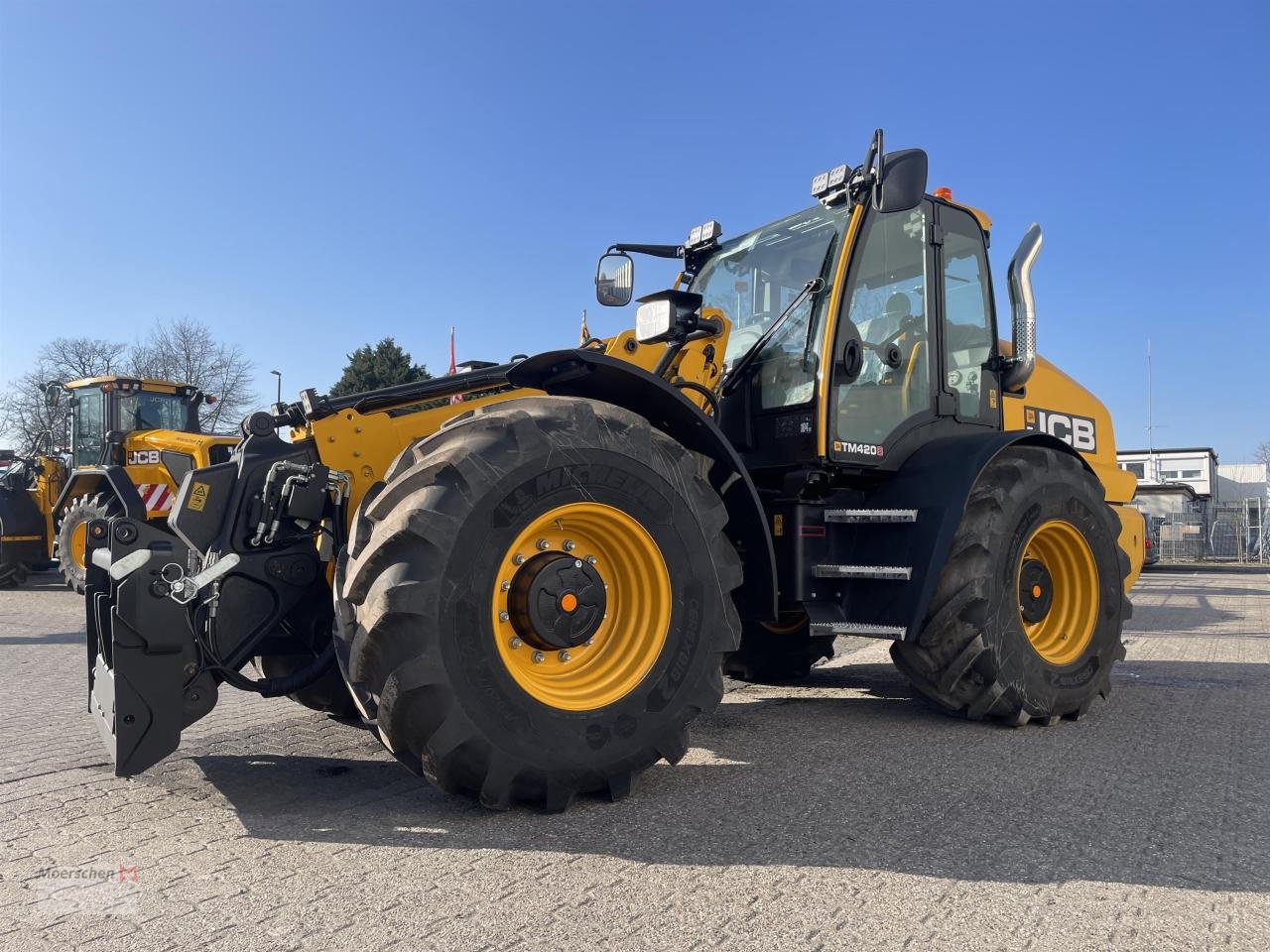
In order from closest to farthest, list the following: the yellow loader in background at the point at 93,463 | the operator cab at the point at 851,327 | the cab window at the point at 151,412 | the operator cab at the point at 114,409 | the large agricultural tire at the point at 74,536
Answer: the operator cab at the point at 851,327
the large agricultural tire at the point at 74,536
the yellow loader in background at the point at 93,463
the operator cab at the point at 114,409
the cab window at the point at 151,412

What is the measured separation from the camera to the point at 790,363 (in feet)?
17.1

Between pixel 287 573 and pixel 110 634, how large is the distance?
63cm

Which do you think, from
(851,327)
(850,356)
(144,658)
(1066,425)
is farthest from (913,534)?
(144,658)

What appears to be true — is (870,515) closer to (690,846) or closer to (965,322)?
(965,322)

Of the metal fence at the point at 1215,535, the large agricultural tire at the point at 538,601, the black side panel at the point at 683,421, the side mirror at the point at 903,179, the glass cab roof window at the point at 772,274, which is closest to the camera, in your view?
the large agricultural tire at the point at 538,601

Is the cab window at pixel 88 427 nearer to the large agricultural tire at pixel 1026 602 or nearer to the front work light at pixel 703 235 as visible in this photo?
the front work light at pixel 703 235

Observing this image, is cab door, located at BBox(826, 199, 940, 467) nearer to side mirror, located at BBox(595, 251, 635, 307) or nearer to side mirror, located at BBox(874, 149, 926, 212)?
side mirror, located at BBox(874, 149, 926, 212)

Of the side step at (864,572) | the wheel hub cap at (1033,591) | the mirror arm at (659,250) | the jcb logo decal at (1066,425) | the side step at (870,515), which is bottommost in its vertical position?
the wheel hub cap at (1033,591)

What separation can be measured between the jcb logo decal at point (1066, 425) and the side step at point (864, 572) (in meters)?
2.22

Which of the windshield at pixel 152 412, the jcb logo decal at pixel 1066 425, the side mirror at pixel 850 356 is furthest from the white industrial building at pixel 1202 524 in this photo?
the side mirror at pixel 850 356

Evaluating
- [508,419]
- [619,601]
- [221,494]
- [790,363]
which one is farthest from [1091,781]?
[221,494]

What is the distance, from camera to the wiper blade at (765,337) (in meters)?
5.20

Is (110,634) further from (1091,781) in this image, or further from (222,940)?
(1091,781)

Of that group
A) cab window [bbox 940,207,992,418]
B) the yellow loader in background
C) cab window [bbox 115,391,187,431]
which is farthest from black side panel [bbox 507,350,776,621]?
cab window [bbox 115,391,187,431]
